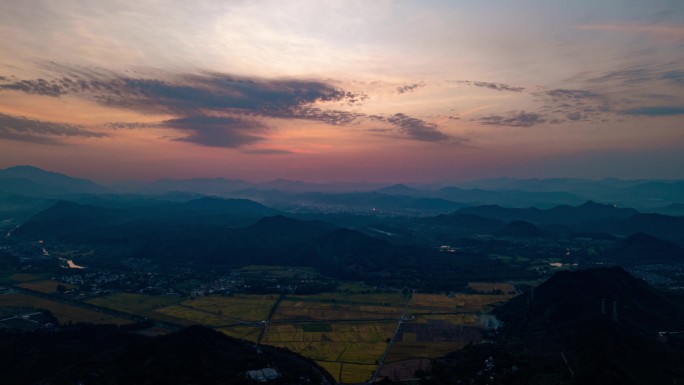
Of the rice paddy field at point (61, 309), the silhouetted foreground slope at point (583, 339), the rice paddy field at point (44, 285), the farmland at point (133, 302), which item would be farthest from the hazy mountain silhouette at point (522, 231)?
the rice paddy field at point (44, 285)

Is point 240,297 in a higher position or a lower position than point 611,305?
lower

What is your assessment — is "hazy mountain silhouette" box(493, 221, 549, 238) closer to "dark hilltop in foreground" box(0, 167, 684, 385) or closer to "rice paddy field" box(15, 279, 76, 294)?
"dark hilltop in foreground" box(0, 167, 684, 385)

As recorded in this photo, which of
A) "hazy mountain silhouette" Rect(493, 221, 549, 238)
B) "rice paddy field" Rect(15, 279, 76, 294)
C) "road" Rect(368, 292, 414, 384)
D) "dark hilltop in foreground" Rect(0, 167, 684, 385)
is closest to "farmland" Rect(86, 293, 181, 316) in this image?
"dark hilltop in foreground" Rect(0, 167, 684, 385)

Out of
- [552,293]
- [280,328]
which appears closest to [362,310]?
[280,328]

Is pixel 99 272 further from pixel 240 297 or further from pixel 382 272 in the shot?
pixel 382 272

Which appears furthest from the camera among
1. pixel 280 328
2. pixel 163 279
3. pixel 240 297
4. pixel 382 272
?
pixel 382 272

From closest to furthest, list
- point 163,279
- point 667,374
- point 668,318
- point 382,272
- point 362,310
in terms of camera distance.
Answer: point 667,374, point 668,318, point 362,310, point 163,279, point 382,272

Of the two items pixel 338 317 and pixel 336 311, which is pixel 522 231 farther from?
pixel 338 317
